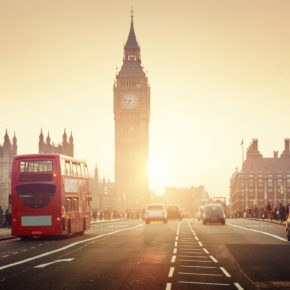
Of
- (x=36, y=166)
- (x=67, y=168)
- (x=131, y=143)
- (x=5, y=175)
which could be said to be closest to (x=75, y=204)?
(x=67, y=168)

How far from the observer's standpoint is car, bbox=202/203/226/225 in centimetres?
5579

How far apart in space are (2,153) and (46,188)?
7099cm

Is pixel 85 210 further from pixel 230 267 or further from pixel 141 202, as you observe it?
pixel 141 202

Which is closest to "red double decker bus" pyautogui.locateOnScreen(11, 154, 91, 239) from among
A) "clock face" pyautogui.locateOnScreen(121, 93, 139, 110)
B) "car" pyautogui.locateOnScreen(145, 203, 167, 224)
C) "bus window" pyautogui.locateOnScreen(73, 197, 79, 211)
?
"bus window" pyautogui.locateOnScreen(73, 197, 79, 211)

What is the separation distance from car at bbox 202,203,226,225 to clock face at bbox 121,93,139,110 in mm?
94104

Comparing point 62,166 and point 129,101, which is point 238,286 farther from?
point 129,101

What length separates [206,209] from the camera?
5591 cm

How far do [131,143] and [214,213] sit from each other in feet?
304

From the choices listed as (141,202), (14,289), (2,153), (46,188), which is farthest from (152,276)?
(141,202)

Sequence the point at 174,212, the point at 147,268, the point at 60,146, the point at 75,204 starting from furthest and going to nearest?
1. the point at 60,146
2. the point at 174,212
3. the point at 75,204
4. the point at 147,268

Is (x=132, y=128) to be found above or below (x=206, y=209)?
above

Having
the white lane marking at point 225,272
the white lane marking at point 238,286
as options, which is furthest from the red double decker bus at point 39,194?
the white lane marking at point 238,286

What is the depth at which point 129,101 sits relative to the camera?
149750 millimetres

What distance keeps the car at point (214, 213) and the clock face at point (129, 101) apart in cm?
9410
